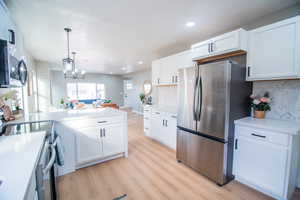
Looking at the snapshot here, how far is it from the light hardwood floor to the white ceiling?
2.56 metres

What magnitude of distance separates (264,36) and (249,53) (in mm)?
264

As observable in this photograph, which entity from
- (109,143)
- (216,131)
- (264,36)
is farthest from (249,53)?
(109,143)

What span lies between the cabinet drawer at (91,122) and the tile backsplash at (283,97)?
2609 millimetres

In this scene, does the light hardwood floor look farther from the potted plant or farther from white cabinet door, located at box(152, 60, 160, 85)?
white cabinet door, located at box(152, 60, 160, 85)

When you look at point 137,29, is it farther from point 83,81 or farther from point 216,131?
point 83,81

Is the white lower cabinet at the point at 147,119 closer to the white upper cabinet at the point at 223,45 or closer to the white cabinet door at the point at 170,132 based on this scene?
the white cabinet door at the point at 170,132

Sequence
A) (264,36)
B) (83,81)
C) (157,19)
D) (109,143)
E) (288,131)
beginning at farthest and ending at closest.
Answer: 1. (83,81)
2. (109,143)
3. (157,19)
4. (264,36)
5. (288,131)

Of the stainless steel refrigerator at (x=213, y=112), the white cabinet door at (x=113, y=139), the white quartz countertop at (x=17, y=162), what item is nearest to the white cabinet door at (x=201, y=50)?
the stainless steel refrigerator at (x=213, y=112)

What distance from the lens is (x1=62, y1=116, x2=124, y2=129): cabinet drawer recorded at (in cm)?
222

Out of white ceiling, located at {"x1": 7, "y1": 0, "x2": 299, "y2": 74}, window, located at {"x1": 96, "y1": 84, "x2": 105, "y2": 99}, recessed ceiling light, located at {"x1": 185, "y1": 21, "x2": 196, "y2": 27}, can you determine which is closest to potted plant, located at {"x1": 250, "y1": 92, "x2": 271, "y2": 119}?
white ceiling, located at {"x1": 7, "y1": 0, "x2": 299, "y2": 74}

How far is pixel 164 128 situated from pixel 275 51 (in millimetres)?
2407

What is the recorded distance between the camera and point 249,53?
2.05 metres

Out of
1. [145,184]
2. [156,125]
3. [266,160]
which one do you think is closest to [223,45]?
[266,160]

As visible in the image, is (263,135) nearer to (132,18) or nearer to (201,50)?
(201,50)
